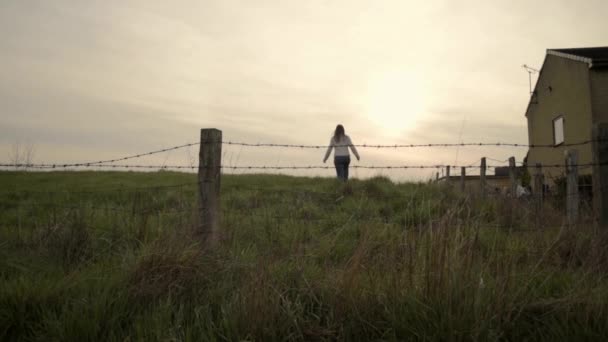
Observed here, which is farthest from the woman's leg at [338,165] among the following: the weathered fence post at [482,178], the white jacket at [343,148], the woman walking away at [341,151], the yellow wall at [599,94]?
the yellow wall at [599,94]

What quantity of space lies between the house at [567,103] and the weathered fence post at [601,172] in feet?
42.0

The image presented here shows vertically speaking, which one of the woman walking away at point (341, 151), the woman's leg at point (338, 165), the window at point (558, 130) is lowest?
the woman's leg at point (338, 165)

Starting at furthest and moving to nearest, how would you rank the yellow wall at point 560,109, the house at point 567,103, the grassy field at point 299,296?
the yellow wall at point 560,109, the house at point 567,103, the grassy field at point 299,296

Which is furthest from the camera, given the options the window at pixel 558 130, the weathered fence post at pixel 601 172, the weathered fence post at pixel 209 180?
the window at pixel 558 130

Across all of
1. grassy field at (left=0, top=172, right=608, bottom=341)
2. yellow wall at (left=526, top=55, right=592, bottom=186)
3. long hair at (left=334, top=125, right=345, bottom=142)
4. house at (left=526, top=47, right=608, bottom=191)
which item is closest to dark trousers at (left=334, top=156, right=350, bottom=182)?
long hair at (left=334, top=125, right=345, bottom=142)

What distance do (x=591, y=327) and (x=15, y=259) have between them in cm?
446

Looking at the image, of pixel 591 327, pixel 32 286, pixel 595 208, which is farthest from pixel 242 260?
pixel 595 208

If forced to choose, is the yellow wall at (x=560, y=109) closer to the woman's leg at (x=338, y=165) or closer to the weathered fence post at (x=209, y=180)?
the woman's leg at (x=338, y=165)

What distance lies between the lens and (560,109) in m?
21.9

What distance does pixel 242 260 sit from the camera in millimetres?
3559

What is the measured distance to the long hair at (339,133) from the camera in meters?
11.3

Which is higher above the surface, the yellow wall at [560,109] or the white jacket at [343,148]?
the yellow wall at [560,109]

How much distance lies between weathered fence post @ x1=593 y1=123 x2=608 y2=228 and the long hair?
7236 millimetres

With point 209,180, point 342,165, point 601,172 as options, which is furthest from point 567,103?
point 209,180
